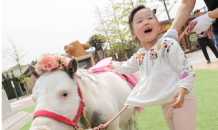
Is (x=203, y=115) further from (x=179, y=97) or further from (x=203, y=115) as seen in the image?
(x=179, y=97)

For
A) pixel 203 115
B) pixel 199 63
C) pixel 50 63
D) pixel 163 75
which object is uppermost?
pixel 50 63

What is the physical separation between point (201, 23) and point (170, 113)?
95cm

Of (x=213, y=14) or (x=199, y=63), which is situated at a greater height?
(x=213, y=14)

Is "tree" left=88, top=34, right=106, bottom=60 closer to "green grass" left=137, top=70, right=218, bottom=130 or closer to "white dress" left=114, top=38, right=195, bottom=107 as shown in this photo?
"green grass" left=137, top=70, right=218, bottom=130

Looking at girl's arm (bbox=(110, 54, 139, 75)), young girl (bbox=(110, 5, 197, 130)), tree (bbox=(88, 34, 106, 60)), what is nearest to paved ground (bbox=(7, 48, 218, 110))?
girl's arm (bbox=(110, 54, 139, 75))

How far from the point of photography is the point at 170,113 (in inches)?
55.0

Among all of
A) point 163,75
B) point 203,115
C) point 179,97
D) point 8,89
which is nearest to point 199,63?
point 203,115

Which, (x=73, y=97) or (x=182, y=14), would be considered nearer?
(x=73, y=97)

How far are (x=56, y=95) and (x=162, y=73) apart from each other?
946 millimetres

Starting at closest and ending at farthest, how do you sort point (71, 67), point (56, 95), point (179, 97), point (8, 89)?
point (179, 97)
point (56, 95)
point (71, 67)
point (8, 89)

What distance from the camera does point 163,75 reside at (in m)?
1.34

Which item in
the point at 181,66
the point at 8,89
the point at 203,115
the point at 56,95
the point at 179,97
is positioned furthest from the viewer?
the point at 8,89

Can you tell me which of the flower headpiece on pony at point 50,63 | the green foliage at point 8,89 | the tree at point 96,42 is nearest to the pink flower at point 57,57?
the flower headpiece on pony at point 50,63

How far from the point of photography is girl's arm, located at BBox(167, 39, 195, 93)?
1.13 m
